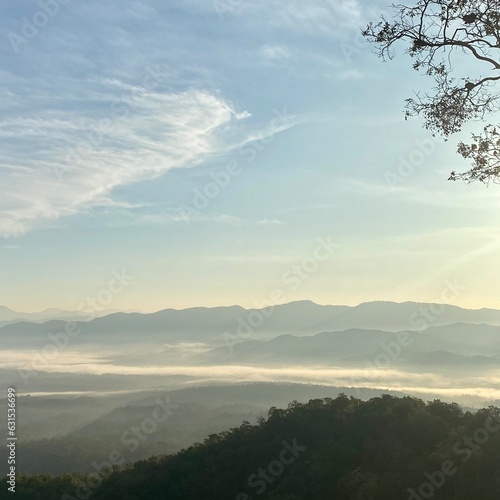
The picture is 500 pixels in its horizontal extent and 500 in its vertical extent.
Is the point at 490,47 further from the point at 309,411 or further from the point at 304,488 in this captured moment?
the point at 309,411

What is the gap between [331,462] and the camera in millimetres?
50406

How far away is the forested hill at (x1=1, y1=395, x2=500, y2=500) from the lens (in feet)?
123

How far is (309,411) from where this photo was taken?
224 feet

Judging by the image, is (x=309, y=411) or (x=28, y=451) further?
(x=28, y=451)

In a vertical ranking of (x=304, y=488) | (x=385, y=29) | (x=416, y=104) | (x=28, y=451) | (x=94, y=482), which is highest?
(x=385, y=29)

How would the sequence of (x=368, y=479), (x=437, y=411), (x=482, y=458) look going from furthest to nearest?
(x=437, y=411) → (x=368, y=479) → (x=482, y=458)

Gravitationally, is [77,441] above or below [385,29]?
below

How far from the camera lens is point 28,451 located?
611ft

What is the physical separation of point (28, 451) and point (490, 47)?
653 feet

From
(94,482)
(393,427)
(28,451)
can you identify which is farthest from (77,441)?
(393,427)

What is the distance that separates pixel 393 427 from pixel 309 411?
56.0ft

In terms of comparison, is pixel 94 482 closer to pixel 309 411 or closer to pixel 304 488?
pixel 309 411

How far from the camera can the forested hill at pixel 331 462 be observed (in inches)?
1470

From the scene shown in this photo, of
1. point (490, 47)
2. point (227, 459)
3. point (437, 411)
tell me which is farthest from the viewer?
point (227, 459)
